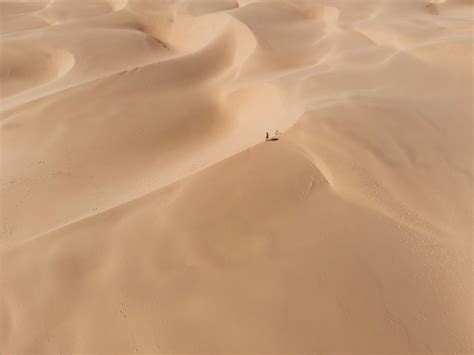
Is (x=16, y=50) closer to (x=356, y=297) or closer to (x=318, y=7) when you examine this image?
(x=318, y=7)

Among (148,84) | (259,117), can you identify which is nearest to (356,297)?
(259,117)

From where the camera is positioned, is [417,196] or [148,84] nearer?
[417,196]

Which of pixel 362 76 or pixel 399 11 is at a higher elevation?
pixel 362 76

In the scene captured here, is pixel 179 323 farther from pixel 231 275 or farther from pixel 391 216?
pixel 391 216

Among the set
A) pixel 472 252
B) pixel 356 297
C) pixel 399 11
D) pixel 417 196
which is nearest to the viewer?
pixel 356 297

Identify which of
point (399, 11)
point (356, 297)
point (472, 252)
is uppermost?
point (356, 297)

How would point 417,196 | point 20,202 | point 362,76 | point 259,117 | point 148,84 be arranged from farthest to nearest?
point 148,84
point 362,76
point 259,117
point 20,202
point 417,196

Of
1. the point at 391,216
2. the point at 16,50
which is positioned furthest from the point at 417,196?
the point at 16,50
